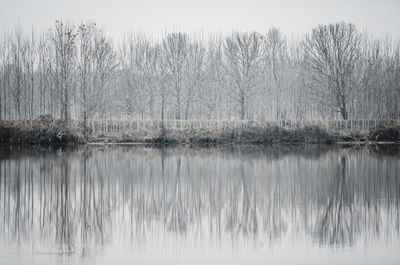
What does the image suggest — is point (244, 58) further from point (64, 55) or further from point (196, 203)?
point (196, 203)

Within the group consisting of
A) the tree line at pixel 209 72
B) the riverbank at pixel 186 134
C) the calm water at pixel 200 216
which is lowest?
the calm water at pixel 200 216

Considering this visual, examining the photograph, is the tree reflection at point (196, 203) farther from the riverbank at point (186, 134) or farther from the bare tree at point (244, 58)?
the bare tree at point (244, 58)

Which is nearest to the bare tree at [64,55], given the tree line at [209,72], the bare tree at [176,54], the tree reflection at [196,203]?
the tree line at [209,72]

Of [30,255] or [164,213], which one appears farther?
[164,213]

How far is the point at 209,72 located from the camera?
51625mm

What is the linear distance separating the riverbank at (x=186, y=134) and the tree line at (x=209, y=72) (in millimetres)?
3013

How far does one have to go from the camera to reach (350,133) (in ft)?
141

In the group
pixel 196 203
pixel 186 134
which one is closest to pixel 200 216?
pixel 196 203

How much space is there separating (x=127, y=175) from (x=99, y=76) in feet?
105

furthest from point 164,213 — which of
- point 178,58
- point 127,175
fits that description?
point 178,58

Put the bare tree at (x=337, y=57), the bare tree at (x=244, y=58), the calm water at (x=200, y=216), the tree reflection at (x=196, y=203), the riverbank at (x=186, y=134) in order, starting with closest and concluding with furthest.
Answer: the calm water at (x=200, y=216) → the tree reflection at (x=196, y=203) → the riverbank at (x=186, y=134) → the bare tree at (x=337, y=57) → the bare tree at (x=244, y=58)

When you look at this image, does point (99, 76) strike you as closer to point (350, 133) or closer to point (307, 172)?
point (350, 133)

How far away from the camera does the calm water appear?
8961mm

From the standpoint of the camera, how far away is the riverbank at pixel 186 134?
129ft
